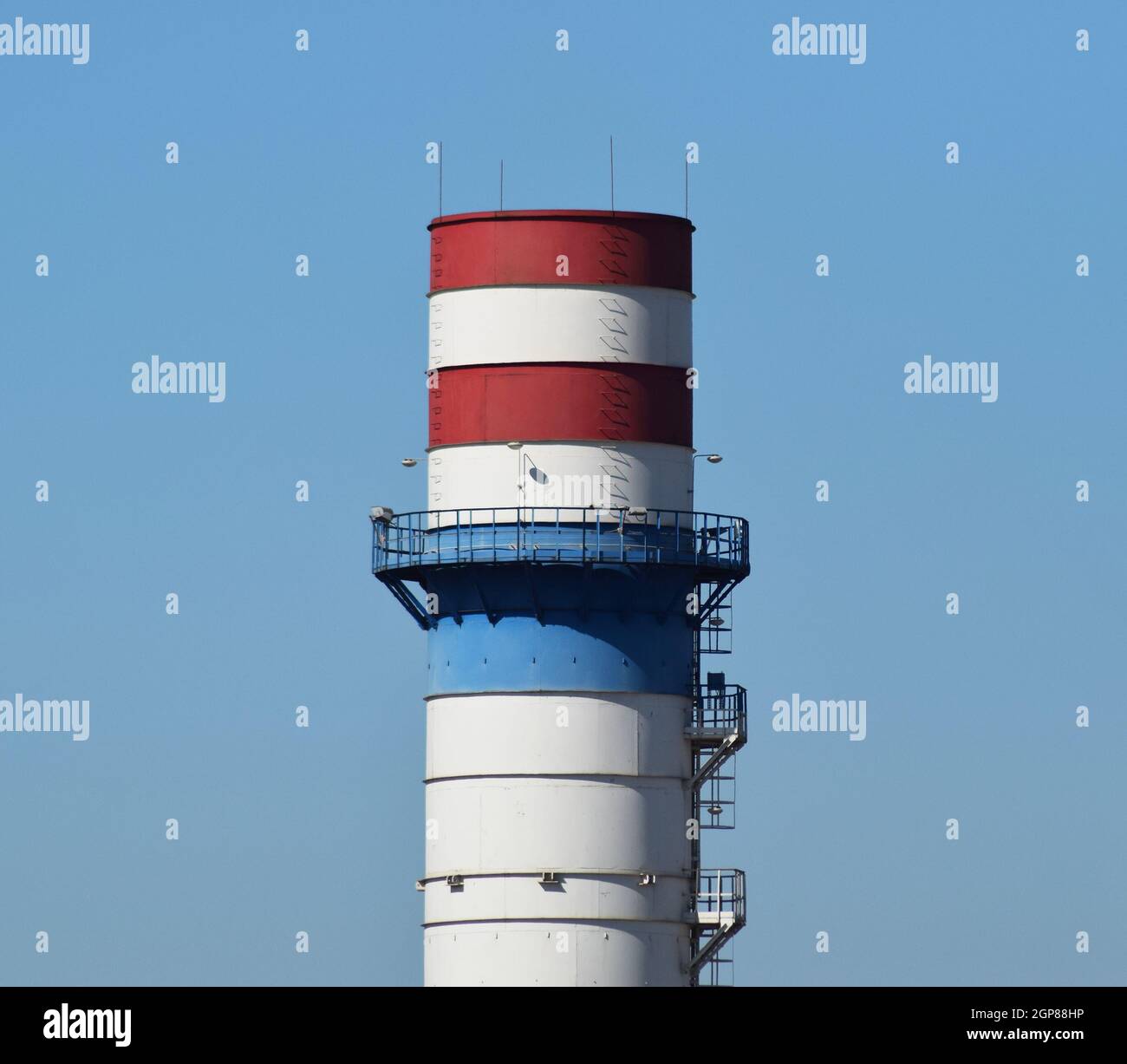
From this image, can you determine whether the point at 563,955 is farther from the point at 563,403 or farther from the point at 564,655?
the point at 563,403

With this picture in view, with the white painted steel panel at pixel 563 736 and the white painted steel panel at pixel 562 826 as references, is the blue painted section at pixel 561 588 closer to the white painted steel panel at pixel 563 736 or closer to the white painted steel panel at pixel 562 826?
the white painted steel panel at pixel 563 736

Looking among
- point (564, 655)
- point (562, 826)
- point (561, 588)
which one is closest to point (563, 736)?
point (564, 655)

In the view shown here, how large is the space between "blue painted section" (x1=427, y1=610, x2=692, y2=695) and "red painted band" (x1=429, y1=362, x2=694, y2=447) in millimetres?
4404

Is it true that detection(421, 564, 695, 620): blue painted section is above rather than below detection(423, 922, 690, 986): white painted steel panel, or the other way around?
above

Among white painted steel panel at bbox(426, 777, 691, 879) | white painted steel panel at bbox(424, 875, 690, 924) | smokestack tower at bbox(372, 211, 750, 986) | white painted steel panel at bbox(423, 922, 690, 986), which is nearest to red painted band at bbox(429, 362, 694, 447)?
smokestack tower at bbox(372, 211, 750, 986)

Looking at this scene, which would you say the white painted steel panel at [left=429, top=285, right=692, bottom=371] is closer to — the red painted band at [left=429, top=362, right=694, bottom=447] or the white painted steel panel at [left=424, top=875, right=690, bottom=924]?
the red painted band at [left=429, top=362, right=694, bottom=447]

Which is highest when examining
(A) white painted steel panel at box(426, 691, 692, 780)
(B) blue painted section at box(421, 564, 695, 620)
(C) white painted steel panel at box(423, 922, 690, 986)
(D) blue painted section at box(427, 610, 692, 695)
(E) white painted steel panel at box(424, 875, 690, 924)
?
(B) blue painted section at box(421, 564, 695, 620)

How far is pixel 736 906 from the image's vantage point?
9894 centimetres

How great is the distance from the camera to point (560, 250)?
98.1 meters

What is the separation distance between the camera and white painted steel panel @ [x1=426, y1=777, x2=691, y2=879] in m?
96.4

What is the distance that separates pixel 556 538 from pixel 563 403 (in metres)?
3.23

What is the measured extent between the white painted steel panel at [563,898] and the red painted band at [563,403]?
1061 centimetres
